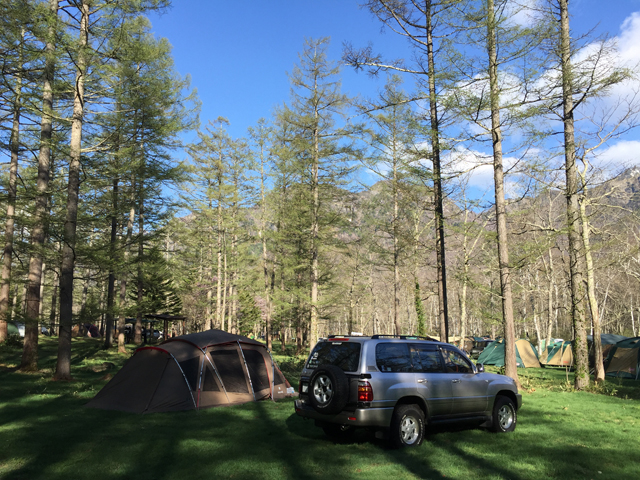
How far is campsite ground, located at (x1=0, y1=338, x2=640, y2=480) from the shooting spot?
556cm

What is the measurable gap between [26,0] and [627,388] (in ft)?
68.1

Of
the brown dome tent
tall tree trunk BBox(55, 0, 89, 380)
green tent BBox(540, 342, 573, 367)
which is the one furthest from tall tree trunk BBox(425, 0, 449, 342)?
green tent BBox(540, 342, 573, 367)

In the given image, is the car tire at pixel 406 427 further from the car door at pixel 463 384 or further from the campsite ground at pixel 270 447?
the car door at pixel 463 384

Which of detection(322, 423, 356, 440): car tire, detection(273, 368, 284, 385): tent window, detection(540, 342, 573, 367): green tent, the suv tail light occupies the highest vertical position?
the suv tail light

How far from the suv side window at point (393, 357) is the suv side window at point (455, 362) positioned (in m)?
0.94

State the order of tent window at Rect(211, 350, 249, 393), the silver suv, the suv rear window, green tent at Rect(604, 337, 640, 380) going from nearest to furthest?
the silver suv
the suv rear window
tent window at Rect(211, 350, 249, 393)
green tent at Rect(604, 337, 640, 380)

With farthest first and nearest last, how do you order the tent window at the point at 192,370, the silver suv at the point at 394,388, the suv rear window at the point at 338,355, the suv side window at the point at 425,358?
1. the tent window at the point at 192,370
2. the suv side window at the point at 425,358
3. the suv rear window at the point at 338,355
4. the silver suv at the point at 394,388

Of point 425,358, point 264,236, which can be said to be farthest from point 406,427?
point 264,236

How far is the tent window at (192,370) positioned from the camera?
972 cm

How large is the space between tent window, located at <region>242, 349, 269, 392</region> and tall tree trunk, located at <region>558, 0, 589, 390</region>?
965 cm

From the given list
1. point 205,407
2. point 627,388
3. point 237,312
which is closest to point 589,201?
point 627,388

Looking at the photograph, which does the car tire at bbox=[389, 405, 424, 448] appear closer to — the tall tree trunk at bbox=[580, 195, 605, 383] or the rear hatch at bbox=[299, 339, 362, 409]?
the rear hatch at bbox=[299, 339, 362, 409]

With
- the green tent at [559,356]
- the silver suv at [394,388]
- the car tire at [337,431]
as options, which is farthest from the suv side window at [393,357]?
the green tent at [559,356]

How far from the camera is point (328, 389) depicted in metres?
6.27
